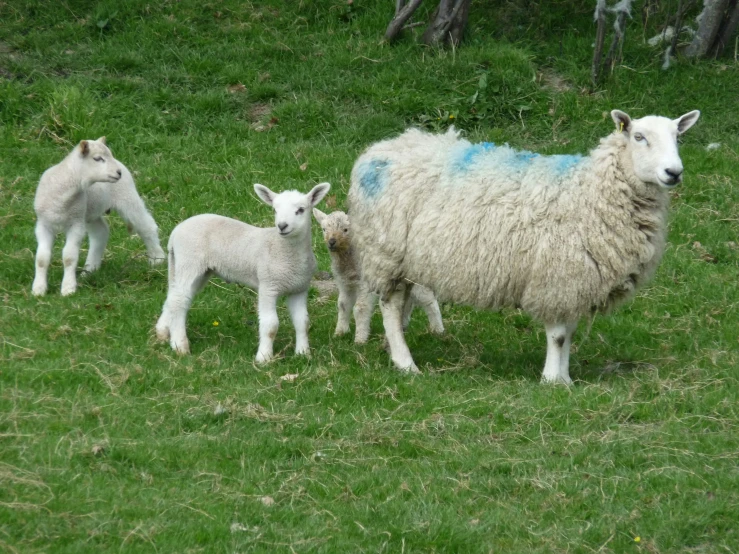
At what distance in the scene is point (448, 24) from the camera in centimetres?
1473

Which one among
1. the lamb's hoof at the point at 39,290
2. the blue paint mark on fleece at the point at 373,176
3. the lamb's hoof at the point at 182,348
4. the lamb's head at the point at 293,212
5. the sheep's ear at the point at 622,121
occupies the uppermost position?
the sheep's ear at the point at 622,121

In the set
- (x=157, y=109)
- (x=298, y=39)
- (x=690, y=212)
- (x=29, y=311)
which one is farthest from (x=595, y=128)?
(x=29, y=311)

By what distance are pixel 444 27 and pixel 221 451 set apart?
9.29 m

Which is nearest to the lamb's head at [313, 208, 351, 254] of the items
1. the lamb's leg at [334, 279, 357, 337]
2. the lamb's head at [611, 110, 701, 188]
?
the lamb's leg at [334, 279, 357, 337]

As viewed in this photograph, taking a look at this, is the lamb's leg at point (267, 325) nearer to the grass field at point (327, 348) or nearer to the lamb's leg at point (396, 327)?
the grass field at point (327, 348)

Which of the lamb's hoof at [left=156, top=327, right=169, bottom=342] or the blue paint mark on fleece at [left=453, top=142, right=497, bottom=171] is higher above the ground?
the blue paint mark on fleece at [left=453, top=142, right=497, bottom=171]

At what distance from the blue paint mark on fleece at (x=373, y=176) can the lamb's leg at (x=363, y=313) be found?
0.84 meters

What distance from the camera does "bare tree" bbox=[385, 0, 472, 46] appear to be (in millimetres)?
14703

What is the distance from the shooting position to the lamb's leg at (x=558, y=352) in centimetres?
834

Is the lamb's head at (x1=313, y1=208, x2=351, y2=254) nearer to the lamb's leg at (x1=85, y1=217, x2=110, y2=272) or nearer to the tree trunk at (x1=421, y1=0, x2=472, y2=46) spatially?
the lamb's leg at (x1=85, y1=217, x2=110, y2=272)

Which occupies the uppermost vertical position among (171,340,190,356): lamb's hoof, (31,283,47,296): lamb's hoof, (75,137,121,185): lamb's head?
(75,137,121,185): lamb's head

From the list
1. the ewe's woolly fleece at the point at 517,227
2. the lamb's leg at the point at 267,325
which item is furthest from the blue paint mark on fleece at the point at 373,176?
the lamb's leg at the point at 267,325

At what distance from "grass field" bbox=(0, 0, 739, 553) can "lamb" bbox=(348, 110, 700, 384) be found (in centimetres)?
56

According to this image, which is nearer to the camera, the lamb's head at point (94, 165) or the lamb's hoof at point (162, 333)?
the lamb's hoof at point (162, 333)
